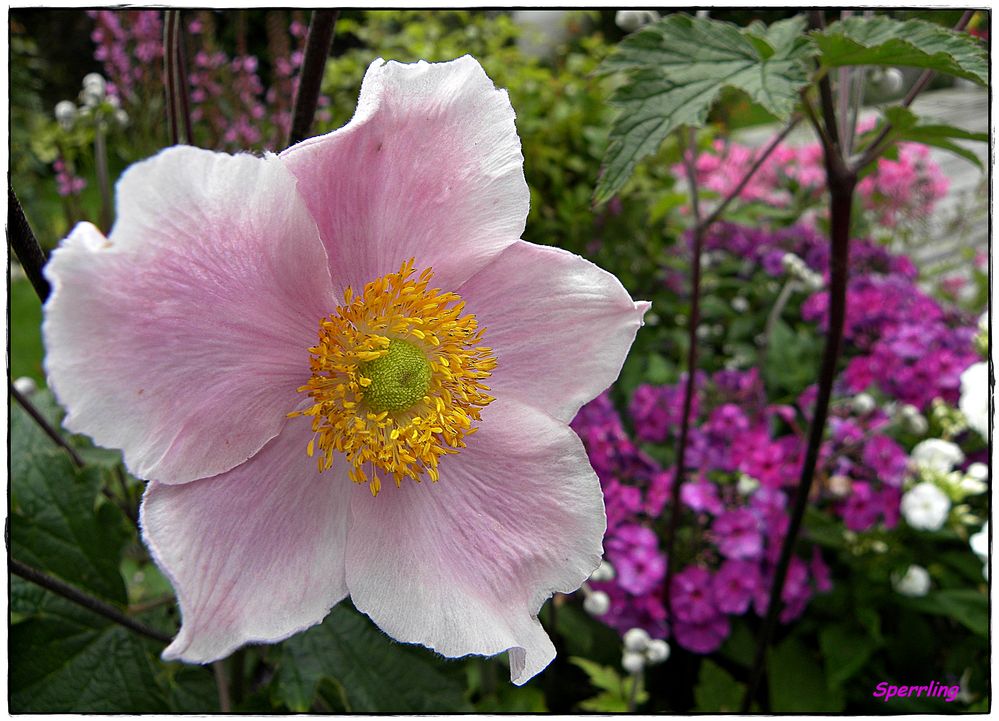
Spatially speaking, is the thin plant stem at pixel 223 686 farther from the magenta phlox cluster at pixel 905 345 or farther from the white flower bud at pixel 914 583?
the magenta phlox cluster at pixel 905 345

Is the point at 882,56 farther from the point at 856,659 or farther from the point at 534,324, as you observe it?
the point at 856,659

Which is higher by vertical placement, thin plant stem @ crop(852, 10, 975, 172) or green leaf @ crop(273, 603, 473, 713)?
thin plant stem @ crop(852, 10, 975, 172)

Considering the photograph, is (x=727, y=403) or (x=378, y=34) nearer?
(x=727, y=403)

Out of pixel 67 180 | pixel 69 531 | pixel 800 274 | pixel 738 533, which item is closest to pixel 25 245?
pixel 69 531

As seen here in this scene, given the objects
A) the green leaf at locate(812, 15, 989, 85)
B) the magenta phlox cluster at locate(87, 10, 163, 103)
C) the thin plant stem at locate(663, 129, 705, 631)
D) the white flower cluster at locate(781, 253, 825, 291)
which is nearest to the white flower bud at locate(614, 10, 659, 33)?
the thin plant stem at locate(663, 129, 705, 631)

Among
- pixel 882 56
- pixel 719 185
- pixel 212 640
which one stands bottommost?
pixel 719 185

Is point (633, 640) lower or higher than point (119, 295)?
lower

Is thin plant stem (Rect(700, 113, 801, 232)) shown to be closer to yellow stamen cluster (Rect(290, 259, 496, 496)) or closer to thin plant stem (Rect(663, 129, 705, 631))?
thin plant stem (Rect(663, 129, 705, 631))

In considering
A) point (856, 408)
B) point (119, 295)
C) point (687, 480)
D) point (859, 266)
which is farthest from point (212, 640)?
point (859, 266)

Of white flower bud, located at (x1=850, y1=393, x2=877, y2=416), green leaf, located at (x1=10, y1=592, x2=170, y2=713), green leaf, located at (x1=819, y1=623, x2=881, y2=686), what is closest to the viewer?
green leaf, located at (x1=10, y1=592, x2=170, y2=713)
